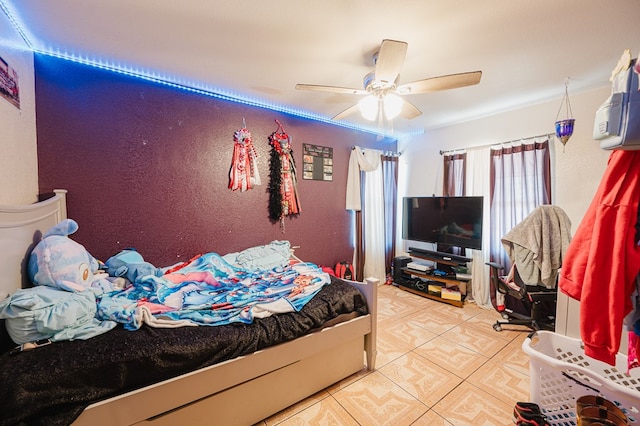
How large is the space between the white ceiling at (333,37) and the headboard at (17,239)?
4.12ft

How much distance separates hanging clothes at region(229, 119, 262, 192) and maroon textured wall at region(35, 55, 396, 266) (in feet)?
0.21

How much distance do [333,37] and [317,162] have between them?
181 centimetres

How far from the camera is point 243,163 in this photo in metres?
2.88

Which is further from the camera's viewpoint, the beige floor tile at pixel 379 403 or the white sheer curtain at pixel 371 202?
the white sheer curtain at pixel 371 202

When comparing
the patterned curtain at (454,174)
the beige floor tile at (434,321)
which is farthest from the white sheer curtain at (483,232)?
the beige floor tile at (434,321)

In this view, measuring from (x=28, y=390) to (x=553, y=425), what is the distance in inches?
96.4

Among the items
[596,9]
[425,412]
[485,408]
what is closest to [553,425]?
[485,408]

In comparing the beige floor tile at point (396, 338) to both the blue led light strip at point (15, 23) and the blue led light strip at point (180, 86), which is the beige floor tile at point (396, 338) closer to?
the blue led light strip at point (180, 86)

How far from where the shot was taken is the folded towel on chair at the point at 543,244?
7.70 feet

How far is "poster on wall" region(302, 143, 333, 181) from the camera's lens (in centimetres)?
337

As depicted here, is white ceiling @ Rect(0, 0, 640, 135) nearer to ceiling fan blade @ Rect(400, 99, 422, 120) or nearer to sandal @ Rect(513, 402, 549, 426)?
ceiling fan blade @ Rect(400, 99, 422, 120)

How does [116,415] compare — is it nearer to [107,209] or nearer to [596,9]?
[107,209]

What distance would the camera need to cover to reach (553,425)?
51.9 inches

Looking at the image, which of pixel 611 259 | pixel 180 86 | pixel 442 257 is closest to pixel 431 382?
pixel 611 259
